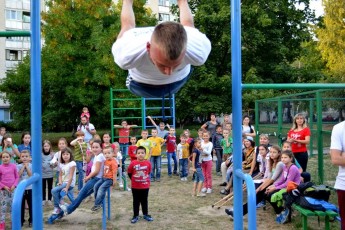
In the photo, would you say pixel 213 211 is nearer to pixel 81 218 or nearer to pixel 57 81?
pixel 81 218

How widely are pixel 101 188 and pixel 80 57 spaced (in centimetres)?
1096

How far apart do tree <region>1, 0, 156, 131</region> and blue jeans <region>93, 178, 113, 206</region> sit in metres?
9.50

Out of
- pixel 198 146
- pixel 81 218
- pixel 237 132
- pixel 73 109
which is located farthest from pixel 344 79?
pixel 237 132

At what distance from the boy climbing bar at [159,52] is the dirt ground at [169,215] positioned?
3.61 m

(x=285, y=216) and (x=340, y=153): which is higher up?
(x=340, y=153)

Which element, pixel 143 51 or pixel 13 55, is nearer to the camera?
pixel 143 51

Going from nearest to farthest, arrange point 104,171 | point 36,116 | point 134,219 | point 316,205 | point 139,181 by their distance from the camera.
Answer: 1. point 36,116
2. point 316,205
3. point 104,171
4. point 139,181
5. point 134,219

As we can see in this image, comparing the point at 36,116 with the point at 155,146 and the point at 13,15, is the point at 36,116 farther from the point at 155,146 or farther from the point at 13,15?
the point at 13,15

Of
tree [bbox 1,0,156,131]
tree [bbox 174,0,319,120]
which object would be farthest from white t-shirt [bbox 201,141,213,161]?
tree [bbox 174,0,319,120]

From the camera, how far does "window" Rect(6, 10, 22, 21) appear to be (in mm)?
29778

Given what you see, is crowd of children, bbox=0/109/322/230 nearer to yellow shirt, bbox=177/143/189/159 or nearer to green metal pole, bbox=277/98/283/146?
yellow shirt, bbox=177/143/189/159

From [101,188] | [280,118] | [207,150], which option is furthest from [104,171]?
[280,118]

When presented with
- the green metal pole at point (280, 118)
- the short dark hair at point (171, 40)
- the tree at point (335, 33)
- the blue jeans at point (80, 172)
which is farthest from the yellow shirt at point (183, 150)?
the tree at point (335, 33)

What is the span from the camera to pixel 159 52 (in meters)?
2.06
